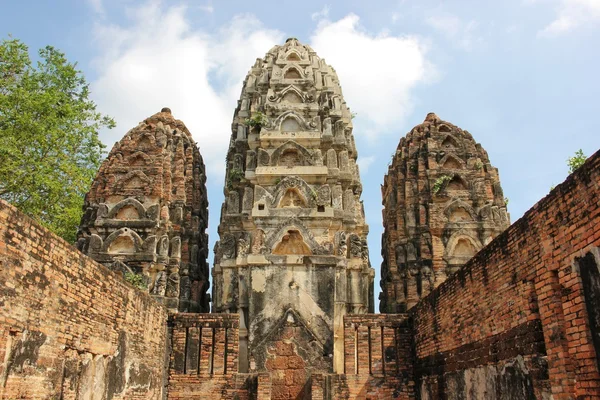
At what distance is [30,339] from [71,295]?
1229 millimetres

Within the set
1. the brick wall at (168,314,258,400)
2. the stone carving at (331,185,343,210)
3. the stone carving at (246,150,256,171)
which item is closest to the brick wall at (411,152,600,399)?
the brick wall at (168,314,258,400)

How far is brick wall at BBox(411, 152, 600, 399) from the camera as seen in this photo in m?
6.39

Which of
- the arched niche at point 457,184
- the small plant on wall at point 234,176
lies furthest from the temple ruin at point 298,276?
the arched niche at point 457,184

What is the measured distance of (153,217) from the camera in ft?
71.4

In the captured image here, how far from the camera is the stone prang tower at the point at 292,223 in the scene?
17125mm

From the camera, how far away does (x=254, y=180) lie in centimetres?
2111

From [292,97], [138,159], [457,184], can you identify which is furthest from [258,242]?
[457,184]

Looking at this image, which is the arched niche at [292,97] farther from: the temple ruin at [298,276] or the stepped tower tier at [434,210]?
the stepped tower tier at [434,210]

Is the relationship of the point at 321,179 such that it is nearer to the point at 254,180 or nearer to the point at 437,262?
the point at 254,180

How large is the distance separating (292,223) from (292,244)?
2.27ft

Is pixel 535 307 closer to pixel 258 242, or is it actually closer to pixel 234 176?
pixel 258 242

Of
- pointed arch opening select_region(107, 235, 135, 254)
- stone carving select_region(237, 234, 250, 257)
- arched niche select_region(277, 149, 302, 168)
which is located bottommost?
stone carving select_region(237, 234, 250, 257)

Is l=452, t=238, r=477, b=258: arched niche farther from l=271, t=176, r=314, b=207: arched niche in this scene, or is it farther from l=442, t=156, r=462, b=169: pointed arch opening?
l=271, t=176, r=314, b=207: arched niche

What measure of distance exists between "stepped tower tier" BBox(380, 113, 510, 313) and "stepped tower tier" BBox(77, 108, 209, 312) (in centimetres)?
802
